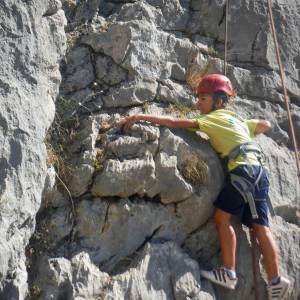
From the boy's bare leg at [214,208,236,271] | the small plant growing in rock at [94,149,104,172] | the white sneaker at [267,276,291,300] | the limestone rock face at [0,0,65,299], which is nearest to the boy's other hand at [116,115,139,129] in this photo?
the small plant growing in rock at [94,149,104,172]

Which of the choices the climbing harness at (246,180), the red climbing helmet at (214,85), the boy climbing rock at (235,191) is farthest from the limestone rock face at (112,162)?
the red climbing helmet at (214,85)

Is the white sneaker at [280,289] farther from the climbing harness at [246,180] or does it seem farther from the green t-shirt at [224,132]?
the green t-shirt at [224,132]

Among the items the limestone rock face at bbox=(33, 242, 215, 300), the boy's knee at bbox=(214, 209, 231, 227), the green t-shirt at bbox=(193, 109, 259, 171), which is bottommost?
the limestone rock face at bbox=(33, 242, 215, 300)

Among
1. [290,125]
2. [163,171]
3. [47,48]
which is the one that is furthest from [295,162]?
[47,48]

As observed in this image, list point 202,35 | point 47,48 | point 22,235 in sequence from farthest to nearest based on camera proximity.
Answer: point 202,35 < point 47,48 < point 22,235

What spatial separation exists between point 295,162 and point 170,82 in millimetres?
1721

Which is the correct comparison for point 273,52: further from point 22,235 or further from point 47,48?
point 22,235

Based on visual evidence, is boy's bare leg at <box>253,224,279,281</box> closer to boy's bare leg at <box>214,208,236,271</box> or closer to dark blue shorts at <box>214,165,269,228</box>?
dark blue shorts at <box>214,165,269,228</box>

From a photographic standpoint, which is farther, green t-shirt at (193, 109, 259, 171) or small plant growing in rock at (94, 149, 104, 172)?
green t-shirt at (193, 109, 259, 171)

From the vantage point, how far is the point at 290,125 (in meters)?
7.86

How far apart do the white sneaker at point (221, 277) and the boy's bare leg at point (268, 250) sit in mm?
355

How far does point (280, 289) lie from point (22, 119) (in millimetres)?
2937

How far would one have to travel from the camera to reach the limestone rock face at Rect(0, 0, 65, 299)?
6312 millimetres

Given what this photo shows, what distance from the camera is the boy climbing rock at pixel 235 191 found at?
6.91m
